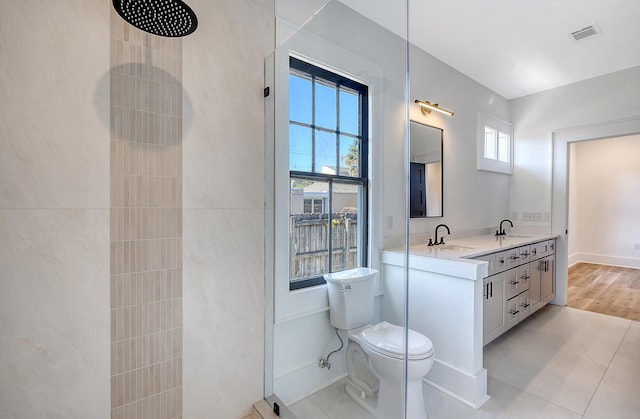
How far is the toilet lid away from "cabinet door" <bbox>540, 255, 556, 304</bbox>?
7.82 ft

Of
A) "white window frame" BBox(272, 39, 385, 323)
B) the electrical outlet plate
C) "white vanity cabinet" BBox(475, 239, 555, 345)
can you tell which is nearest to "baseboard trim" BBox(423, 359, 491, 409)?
"white vanity cabinet" BBox(475, 239, 555, 345)

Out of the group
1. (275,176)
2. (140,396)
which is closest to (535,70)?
(275,176)

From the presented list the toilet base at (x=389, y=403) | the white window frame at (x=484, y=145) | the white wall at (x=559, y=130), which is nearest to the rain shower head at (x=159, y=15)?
the toilet base at (x=389, y=403)

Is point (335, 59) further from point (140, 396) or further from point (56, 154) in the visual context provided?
point (140, 396)

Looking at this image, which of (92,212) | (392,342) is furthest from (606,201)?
(92,212)

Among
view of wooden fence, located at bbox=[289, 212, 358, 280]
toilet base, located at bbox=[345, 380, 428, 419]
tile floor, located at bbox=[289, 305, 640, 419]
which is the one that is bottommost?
tile floor, located at bbox=[289, 305, 640, 419]

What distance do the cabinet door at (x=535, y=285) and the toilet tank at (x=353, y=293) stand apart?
2221 mm

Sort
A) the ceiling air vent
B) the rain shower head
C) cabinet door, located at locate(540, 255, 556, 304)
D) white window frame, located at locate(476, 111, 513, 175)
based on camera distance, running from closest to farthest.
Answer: the rain shower head → the ceiling air vent → cabinet door, located at locate(540, 255, 556, 304) → white window frame, located at locate(476, 111, 513, 175)

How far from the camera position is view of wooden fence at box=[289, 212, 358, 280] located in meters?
1.54

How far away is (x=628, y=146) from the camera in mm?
4824

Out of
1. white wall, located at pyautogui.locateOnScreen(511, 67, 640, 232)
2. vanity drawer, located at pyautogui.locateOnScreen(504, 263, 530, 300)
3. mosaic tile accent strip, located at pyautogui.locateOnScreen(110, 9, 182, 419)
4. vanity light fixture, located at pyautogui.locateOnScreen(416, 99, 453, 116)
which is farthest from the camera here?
white wall, located at pyautogui.locateOnScreen(511, 67, 640, 232)

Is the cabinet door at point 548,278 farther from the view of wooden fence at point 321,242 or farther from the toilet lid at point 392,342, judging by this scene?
the view of wooden fence at point 321,242

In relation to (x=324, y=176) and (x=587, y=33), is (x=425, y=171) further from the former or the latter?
(x=587, y=33)

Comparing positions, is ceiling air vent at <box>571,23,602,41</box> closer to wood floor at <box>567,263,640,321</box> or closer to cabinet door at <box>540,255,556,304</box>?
cabinet door at <box>540,255,556,304</box>
